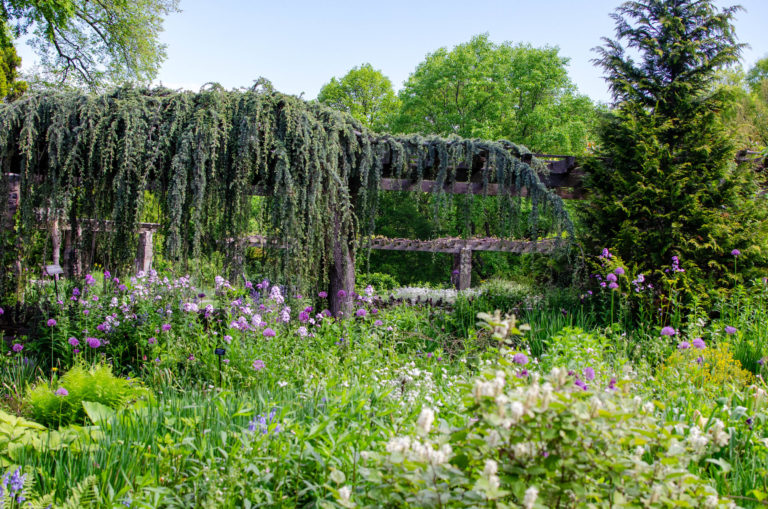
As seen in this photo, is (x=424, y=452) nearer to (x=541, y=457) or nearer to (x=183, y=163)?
(x=541, y=457)

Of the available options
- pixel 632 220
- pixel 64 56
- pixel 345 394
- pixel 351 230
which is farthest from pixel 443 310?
pixel 64 56

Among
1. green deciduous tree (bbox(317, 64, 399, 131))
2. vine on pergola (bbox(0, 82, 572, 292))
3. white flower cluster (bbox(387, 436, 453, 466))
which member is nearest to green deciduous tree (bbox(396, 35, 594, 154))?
green deciduous tree (bbox(317, 64, 399, 131))

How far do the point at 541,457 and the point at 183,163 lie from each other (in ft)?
13.7

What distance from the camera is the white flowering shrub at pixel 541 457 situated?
55.9 inches

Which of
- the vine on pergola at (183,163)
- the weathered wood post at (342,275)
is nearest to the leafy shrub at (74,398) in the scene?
the vine on pergola at (183,163)

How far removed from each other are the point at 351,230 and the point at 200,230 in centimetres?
168

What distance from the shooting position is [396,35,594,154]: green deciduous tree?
2094 centimetres

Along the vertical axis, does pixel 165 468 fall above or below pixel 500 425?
below

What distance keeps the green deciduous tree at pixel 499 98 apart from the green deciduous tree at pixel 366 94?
2251 millimetres

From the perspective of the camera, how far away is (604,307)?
18.6ft

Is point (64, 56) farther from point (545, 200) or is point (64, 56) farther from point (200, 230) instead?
point (545, 200)

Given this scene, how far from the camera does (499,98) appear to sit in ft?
70.8

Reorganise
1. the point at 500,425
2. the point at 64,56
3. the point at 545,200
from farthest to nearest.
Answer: the point at 64,56 < the point at 545,200 < the point at 500,425

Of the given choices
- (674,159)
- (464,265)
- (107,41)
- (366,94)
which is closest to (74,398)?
(674,159)
